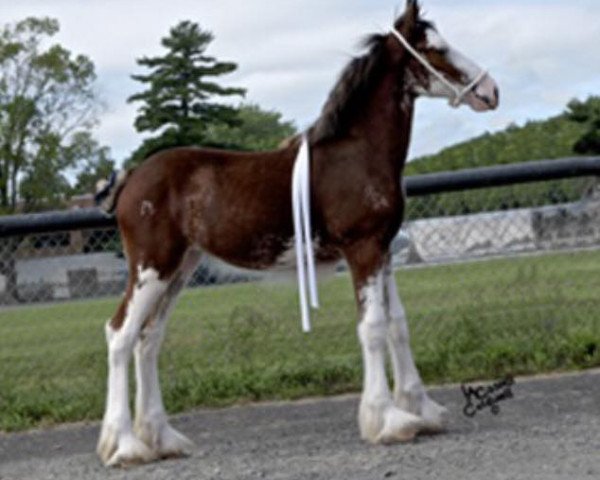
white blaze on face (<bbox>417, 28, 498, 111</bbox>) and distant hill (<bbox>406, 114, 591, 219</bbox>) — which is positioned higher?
distant hill (<bbox>406, 114, 591, 219</bbox>)

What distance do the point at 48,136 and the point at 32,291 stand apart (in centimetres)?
5413

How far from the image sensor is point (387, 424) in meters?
7.82

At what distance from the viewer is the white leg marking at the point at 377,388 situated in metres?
7.83

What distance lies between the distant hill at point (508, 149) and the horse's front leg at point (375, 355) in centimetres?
2124

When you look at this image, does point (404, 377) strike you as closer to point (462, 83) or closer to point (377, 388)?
point (377, 388)

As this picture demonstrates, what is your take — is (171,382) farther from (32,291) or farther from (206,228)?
(206,228)

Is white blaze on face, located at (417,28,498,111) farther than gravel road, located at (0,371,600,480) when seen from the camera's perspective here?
Yes

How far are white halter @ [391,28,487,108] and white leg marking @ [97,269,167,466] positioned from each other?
1.96 metres

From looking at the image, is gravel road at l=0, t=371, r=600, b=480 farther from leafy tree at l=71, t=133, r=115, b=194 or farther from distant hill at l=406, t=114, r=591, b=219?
leafy tree at l=71, t=133, r=115, b=194

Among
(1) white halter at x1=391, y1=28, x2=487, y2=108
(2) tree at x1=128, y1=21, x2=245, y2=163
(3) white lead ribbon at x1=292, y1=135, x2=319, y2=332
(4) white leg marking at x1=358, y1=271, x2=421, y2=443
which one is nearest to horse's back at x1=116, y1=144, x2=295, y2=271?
(3) white lead ribbon at x1=292, y1=135, x2=319, y2=332

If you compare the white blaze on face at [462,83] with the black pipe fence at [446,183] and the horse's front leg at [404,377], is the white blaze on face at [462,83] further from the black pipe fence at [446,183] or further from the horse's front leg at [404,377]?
the black pipe fence at [446,183]

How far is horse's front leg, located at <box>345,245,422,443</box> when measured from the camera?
784 centimetres

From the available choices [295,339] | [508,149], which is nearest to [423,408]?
[295,339]

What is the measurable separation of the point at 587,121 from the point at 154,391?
24.5 meters
